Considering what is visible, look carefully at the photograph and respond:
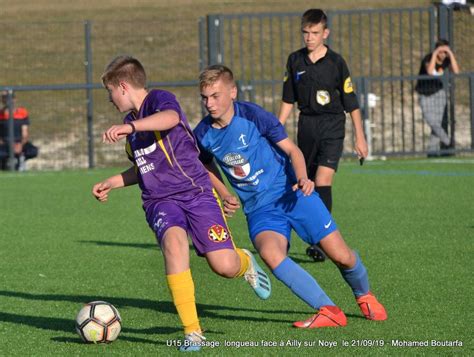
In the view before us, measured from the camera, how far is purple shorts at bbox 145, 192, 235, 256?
21.8ft

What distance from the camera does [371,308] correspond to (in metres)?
7.16

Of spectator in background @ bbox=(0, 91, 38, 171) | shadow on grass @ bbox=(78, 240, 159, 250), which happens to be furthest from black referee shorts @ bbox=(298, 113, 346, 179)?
spectator in background @ bbox=(0, 91, 38, 171)

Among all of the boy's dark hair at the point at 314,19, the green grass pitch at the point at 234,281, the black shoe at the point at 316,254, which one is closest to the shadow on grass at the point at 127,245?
the green grass pitch at the point at 234,281

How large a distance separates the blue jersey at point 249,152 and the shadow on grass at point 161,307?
2.33 ft

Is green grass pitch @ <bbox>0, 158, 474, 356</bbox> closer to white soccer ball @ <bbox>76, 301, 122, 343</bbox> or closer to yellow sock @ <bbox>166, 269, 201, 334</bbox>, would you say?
white soccer ball @ <bbox>76, 301, 122, 343</bbox>

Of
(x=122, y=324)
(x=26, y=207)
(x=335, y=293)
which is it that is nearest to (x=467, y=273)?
(x=335, y=293)

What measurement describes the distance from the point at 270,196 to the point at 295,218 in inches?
7.9

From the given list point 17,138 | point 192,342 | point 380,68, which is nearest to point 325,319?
point 192,342

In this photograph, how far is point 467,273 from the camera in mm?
8805

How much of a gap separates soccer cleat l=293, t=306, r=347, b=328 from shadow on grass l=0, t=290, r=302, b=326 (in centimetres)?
31

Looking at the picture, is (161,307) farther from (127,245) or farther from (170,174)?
(127,245)

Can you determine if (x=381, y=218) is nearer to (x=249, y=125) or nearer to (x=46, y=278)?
(x=46, y=278)

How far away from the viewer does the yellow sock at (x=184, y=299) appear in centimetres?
637

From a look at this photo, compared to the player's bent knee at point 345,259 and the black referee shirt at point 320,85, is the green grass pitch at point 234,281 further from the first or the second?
the black referee shirt at point 320,85
